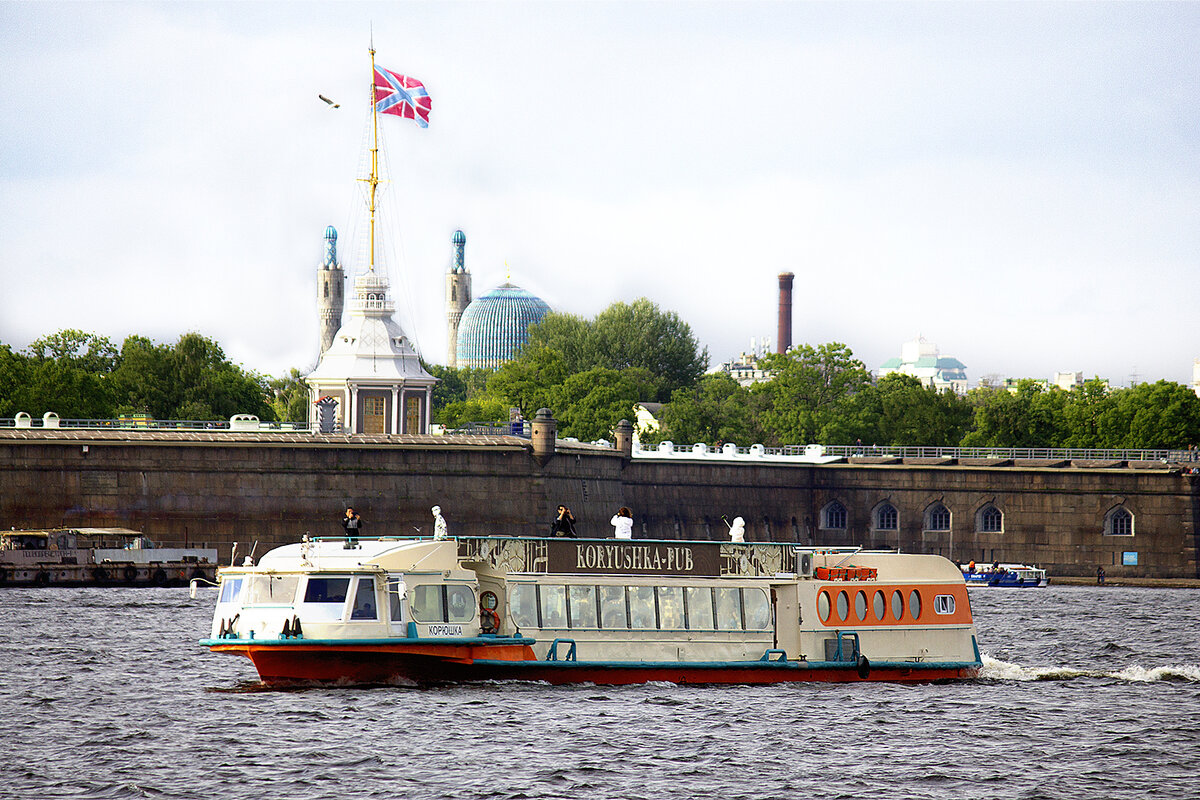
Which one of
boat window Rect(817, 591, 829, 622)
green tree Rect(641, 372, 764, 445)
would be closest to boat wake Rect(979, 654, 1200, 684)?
boat window Rect(817, 591, 829, 622)

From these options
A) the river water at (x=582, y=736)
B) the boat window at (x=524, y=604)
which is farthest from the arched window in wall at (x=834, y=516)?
the boat window at (x=524, y=604)

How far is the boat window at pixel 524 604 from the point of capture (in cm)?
3984

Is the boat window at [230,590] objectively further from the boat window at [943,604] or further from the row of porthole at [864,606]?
the boat window at [943,604]

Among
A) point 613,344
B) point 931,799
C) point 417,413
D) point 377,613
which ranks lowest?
point 931,799

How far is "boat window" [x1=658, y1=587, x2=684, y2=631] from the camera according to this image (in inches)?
1610

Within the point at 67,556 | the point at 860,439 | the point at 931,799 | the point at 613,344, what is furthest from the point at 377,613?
the point at 613,344

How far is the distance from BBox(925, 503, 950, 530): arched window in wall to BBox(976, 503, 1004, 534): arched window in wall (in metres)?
1.95

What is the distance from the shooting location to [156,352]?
4528 inches

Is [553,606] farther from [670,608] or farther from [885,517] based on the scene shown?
[885,517]

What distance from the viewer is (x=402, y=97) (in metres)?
91.3

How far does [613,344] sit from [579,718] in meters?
121

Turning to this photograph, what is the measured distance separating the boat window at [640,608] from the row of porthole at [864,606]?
413 centimetres

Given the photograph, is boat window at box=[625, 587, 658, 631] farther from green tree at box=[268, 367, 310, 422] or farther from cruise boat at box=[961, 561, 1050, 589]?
green tree at box=[268, 367, 310, 422]

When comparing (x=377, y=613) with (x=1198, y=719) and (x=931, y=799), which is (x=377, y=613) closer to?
(x=931, y=799)
